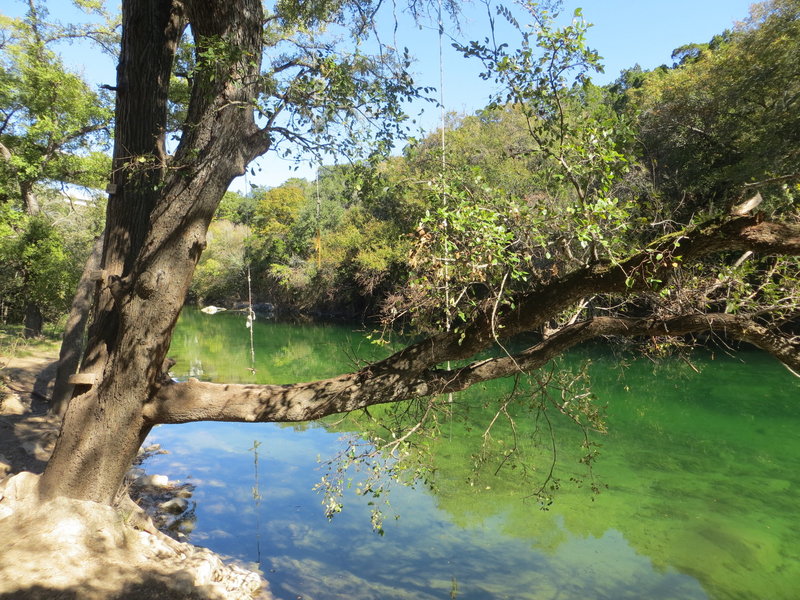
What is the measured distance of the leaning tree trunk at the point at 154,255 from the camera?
3.37m

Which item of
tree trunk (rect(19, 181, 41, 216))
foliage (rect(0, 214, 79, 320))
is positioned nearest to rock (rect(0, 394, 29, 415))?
tree trunk (rect(19, 181, 41, 216))

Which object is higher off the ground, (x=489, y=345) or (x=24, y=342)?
(x=489, y=345)

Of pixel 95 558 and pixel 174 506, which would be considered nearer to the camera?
pixel 95 558

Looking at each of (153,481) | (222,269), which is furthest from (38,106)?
(222,269)

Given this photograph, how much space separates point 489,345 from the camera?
10.4ft

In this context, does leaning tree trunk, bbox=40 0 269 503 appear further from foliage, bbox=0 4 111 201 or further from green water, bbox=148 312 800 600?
foliage, bbox=0 4 111 201

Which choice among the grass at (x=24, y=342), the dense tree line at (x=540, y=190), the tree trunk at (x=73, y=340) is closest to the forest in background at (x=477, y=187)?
the dense tree line at (x=540, y=190)

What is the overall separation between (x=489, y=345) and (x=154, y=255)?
2.24 metres

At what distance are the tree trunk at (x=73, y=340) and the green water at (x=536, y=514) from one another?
1.79m

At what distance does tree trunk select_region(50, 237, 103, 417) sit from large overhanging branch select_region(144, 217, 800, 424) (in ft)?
15.5

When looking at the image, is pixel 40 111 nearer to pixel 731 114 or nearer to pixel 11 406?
pixel 11 406

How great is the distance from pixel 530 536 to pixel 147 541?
13.0 ft

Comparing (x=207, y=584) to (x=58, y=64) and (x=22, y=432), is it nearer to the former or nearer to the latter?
(x=22, y=432)

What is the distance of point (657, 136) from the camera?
53.3 feet
